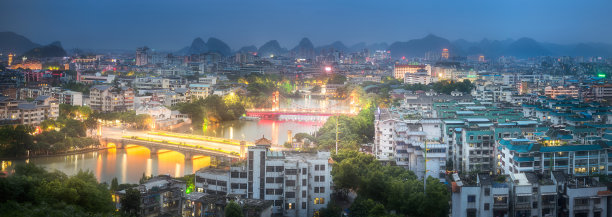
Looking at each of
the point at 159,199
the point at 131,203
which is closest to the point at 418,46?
the point at 159,199

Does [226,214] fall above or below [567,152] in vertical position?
below

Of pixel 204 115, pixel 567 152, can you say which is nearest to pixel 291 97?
pixel 204 115

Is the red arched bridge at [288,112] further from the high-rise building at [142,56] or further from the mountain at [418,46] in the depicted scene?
the mountain at [418,46]

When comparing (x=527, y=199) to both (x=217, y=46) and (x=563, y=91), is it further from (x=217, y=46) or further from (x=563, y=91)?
(x=217, y=46)

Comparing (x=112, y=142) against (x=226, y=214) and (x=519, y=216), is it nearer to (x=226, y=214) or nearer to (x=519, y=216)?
(x=226, y=214)

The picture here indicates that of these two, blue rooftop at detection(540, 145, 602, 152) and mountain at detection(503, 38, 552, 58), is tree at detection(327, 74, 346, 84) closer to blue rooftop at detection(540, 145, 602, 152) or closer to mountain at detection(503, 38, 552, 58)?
blue rooftop at detection(540, 145, 602, 152)

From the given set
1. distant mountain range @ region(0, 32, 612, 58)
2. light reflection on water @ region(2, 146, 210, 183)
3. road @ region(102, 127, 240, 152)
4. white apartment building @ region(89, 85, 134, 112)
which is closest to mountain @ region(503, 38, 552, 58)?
distant mountain range @ region(0, 32, 612, 58)
